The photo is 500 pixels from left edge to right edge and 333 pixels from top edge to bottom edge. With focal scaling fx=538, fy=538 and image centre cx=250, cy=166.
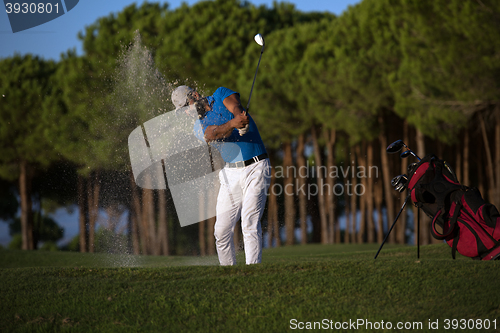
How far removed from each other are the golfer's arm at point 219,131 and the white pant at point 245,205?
374mm

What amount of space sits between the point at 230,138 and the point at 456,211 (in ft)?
7.56

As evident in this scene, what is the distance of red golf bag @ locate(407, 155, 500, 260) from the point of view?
16.6 ft

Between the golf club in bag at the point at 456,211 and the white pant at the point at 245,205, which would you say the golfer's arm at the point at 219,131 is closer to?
the white pant at the point at 245,205

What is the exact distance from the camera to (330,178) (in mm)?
21875

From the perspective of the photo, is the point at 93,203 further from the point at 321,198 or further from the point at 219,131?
the point at 219,131

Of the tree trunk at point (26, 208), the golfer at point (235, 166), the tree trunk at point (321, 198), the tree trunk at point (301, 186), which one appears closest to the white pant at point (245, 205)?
the golfer at point (235, 166)

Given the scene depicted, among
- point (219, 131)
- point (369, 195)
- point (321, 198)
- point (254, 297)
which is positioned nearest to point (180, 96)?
point (219, 131)

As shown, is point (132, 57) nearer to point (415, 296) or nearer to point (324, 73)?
point (324, 73)

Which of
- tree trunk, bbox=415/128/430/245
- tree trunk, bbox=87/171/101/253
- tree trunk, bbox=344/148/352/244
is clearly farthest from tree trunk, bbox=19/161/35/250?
tree trunk, bbox=415/128/430/245

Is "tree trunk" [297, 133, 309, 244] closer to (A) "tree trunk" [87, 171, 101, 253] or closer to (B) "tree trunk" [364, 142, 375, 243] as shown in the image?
(B) "tree trunk" [364, 142, 375, 243]

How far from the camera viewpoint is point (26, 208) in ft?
79.6

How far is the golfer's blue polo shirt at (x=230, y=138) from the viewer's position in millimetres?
5340

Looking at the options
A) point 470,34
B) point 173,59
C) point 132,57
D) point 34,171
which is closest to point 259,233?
point 132,57

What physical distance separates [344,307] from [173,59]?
17.7m
